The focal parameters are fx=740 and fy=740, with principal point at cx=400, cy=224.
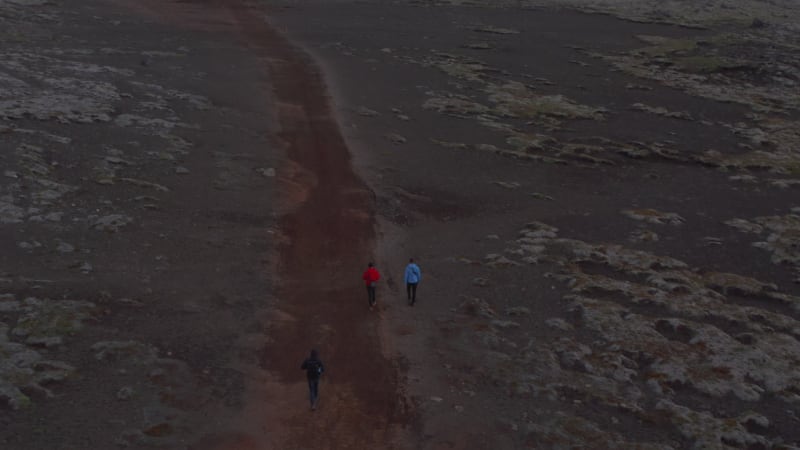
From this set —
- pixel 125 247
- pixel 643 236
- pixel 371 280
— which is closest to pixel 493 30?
pixel 643 236

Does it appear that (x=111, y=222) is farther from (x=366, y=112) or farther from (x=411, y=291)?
(x=366, y=112)

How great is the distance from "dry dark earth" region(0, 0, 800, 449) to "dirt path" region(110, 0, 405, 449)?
0.12m

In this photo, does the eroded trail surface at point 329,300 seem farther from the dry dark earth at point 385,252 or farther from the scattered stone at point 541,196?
the scattered stone at point 541,196

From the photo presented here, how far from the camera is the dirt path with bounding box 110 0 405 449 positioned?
21703 millimetres

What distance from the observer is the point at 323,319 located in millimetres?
27828

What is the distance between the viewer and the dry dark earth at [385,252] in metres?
22.9

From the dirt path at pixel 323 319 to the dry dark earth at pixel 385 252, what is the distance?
0.12m

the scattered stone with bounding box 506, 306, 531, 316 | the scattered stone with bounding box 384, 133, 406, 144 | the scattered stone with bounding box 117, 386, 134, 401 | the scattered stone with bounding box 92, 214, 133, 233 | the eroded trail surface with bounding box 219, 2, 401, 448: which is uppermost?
the scattered stone with bounding box 92, 214, 133, 233

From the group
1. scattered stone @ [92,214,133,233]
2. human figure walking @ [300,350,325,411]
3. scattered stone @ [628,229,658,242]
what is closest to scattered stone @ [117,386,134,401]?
human figure walking @ [300,350,325,411]

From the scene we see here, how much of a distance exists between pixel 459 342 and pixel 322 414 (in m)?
6.83

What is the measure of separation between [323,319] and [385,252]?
752 cm

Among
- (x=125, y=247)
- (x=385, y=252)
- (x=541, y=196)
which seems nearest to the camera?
(x=125, y=247)

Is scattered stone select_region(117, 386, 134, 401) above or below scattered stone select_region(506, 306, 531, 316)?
above

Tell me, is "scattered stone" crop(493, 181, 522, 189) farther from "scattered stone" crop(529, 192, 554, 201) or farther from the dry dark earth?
"scattered stone" crop(529, 192, 554, 201)
